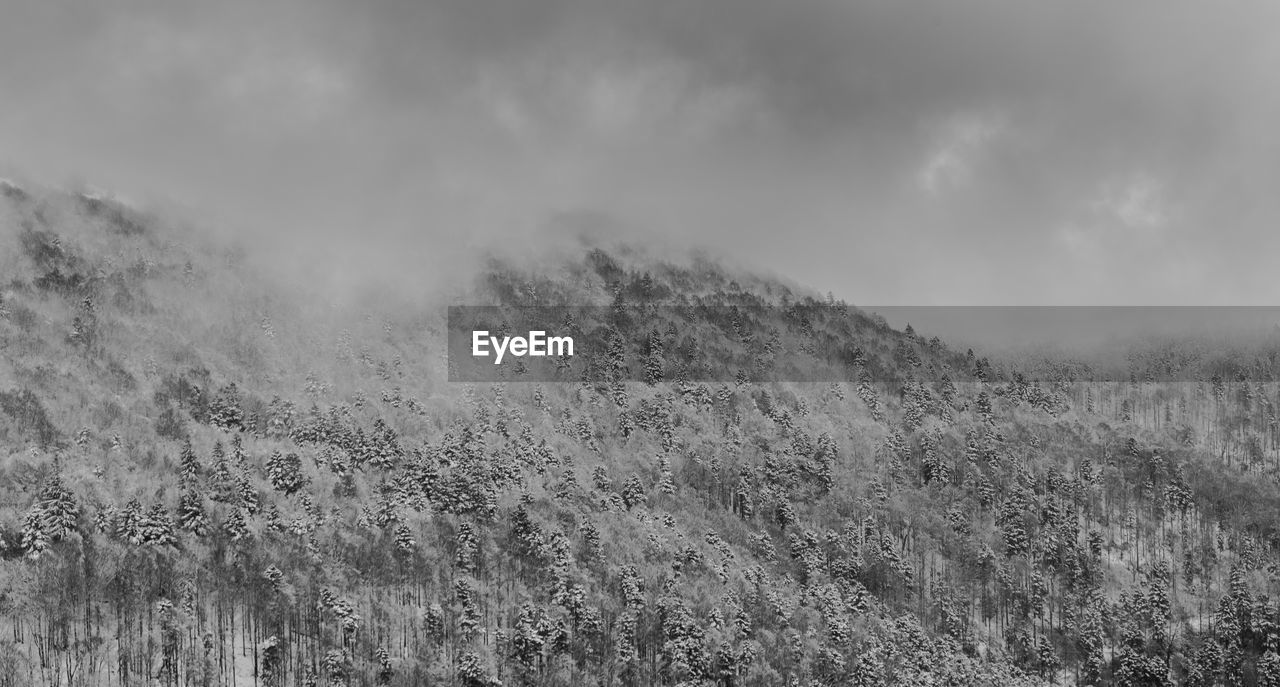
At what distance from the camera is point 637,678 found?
175500 millimetres

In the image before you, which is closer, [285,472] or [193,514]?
[193,514]

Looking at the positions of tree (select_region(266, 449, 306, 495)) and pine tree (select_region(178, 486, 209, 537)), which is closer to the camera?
pine tree (select_region(178, 486, 209, 537))

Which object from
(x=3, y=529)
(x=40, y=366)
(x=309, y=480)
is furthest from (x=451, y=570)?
(x=40, y=366)

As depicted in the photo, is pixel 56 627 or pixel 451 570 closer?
pixel 56 627

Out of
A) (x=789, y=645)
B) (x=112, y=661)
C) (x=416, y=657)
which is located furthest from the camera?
(x=789, y=645)

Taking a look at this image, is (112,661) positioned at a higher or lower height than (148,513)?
lower

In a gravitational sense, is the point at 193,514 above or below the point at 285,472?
below

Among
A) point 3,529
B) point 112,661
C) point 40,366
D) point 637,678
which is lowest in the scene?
point 637,678

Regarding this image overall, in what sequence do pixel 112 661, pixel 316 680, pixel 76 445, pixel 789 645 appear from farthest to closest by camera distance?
Result: pixel 789 645 → pixel 76 445 → pixel 316 680 → pixel 112 661

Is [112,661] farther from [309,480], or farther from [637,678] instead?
[637,678]

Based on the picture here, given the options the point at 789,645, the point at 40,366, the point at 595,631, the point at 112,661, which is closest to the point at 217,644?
the point at 112,661

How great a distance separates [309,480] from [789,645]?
3808 inches

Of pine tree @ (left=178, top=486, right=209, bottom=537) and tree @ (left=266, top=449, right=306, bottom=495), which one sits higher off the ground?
tree @ (left=266, top=449, right=306, bottom=495)

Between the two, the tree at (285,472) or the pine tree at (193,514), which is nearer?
the pine tree at (193,514)
